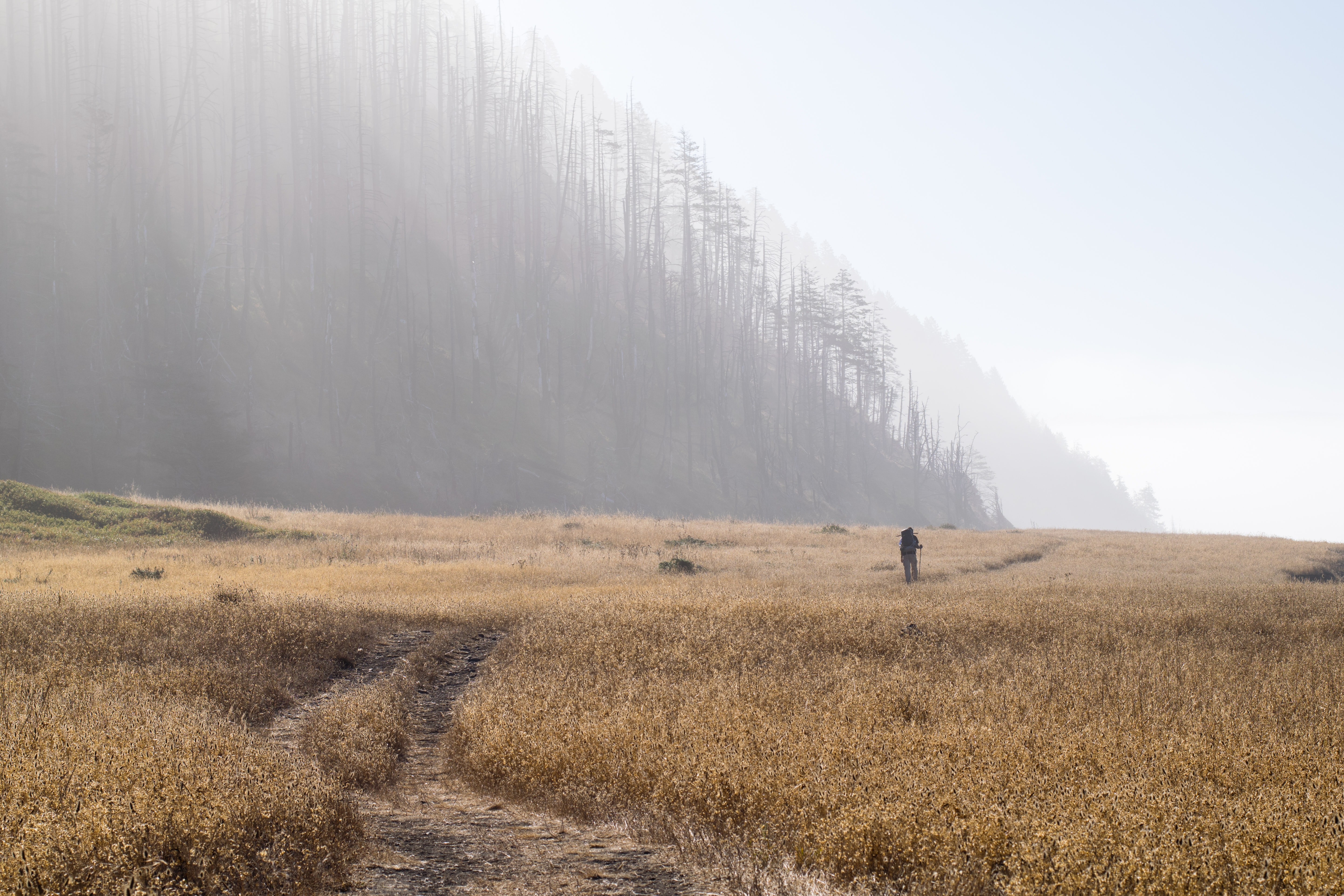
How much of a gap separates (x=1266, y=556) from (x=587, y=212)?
60661 mm

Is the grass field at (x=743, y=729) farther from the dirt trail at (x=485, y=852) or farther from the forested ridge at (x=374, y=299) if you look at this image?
the forested ridge at (x=374, y=299)

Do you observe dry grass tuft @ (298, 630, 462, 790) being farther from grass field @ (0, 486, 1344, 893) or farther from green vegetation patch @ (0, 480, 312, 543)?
green vegetation patch @ (0, 480, 312, 543)

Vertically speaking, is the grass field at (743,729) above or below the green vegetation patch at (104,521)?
below

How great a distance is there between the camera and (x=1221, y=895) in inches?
142

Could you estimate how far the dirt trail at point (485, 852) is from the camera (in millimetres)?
4406

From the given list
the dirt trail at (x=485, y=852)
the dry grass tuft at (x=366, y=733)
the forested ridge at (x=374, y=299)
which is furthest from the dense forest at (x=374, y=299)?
the dirt trail at (x=485, y=852)

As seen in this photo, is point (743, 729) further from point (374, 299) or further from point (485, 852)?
point (374, 299)

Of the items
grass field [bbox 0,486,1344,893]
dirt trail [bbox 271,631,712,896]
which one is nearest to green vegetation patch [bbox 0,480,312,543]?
grass field [bbox 0,486,1344,893]

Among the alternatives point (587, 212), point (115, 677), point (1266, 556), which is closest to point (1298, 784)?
point (115, 677)

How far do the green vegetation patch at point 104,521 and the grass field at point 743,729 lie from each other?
683 cm

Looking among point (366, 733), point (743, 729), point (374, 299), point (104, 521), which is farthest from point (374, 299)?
point (743, 729)

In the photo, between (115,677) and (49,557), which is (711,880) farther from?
(49,557)

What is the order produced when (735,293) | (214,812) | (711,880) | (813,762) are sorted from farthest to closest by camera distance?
(735,293), (813,762), (711,880), (214,812)

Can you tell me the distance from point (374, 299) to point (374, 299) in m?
0.02
